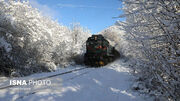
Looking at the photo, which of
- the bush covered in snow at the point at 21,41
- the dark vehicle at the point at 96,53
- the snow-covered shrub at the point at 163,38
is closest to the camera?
the snow-covered shrub at the point at 163,38

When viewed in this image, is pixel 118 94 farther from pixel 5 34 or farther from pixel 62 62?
pixel 62 62

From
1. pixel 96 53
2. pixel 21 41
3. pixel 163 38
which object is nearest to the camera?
pixel 163 38

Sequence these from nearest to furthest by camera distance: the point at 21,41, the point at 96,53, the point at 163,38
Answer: the point at 163,38
the point at 21,41
the point at 96,53

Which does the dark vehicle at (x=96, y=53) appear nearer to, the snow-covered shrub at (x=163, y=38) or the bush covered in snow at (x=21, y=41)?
the bush covered in snow at (x=21, y=41)

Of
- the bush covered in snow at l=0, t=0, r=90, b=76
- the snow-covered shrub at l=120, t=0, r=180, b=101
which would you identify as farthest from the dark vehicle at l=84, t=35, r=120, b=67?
the snow-covered shrub at l=120, t=0, r=180, b=101

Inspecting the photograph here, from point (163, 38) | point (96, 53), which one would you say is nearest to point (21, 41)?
point (96, 53)

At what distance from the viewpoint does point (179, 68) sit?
2055 millimetres

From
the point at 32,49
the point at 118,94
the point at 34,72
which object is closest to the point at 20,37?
the point at 32,49

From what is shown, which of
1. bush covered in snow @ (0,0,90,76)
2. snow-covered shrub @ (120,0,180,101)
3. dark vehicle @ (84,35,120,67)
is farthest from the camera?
dark vehicle @ (84,35,120,67)

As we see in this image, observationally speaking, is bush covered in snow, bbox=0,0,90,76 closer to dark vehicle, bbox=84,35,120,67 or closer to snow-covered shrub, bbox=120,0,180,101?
dark vehicle, bbox=84,35,120,67

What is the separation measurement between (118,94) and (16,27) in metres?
8.56

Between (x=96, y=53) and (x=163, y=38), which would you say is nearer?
(x=163, y=38)

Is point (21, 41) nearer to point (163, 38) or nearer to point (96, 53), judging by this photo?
point (96, 53)

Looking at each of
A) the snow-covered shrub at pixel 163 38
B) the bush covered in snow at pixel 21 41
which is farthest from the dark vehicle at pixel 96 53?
the snow-covered shrub at pixel 163 38
